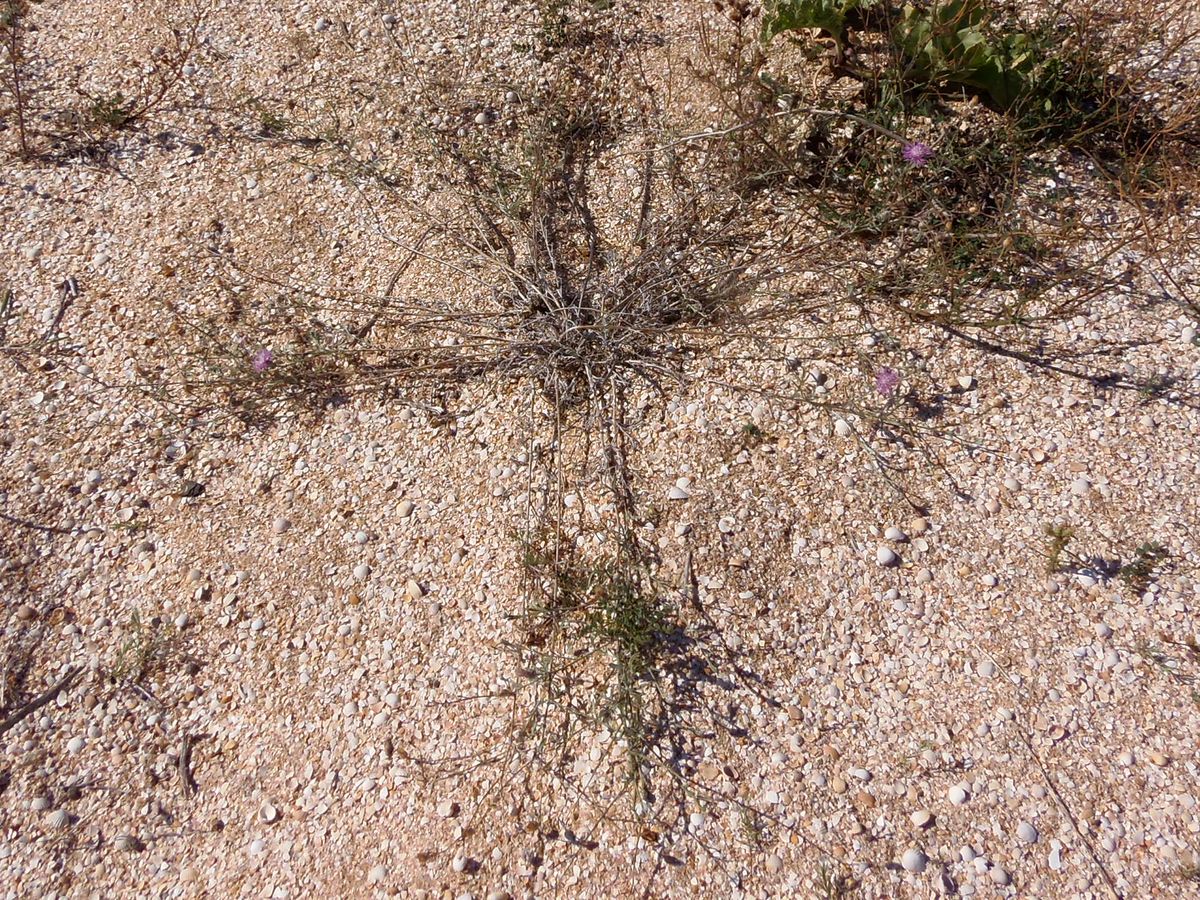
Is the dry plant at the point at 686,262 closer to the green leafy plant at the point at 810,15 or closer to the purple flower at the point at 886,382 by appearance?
the purple flower at the point at 886,382

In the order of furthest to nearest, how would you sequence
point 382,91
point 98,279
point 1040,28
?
point 382,91 → point 98,279 → point 1040,28

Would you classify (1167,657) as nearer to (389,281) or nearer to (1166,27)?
(1166,27)

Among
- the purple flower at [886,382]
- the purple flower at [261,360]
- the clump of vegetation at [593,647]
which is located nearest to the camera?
the clump of vegetation at [593,647]

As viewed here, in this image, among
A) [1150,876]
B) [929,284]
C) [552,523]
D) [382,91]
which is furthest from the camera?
[382,91]

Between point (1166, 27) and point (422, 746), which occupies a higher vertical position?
point (1166, 27)

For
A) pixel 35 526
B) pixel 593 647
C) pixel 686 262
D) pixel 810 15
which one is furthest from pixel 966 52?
pixel 35 526

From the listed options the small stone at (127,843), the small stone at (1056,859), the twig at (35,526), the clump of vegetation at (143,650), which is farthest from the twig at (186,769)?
the small stone at (1056,859)

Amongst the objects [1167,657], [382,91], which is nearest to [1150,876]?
[1167,657]
